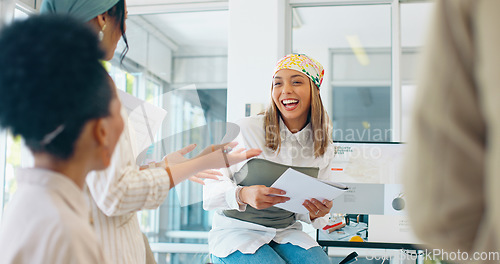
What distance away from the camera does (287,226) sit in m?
2.12

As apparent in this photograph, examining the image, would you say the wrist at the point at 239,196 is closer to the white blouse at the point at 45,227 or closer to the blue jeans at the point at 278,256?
the blue jeans at the point at 278,256

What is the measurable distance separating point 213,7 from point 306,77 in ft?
6.11

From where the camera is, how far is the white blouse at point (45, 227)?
29.5 inches

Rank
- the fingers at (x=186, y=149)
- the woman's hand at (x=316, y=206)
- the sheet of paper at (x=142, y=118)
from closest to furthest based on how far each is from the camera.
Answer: the sheet of paper at (x=142, y=118) < the fingers at (x=186, y=149) < the woman's hand at (x=316, y=206)

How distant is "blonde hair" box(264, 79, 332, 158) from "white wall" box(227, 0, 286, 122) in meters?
1.18

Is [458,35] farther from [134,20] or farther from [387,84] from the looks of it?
[387,84]

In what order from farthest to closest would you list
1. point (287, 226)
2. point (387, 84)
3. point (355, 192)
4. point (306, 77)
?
point (387, 84) < point (355, 192) < point (306, 77) < point (287, 226)

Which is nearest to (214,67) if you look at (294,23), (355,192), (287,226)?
(294,23)

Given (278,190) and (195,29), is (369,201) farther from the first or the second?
(195,29)

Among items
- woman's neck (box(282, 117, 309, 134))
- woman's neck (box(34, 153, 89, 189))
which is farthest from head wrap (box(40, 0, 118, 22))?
woman's neck (box(282, 117, 309, 134))

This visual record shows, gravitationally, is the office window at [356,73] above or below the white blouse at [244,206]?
above

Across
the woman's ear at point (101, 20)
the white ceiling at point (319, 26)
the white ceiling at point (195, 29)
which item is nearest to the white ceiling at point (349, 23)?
A: the white ceiling at point (319, 26)

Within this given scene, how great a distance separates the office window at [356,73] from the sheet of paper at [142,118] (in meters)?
3.12

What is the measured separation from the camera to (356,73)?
232 inches
